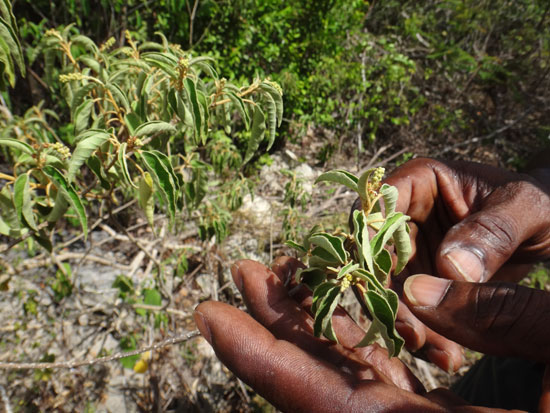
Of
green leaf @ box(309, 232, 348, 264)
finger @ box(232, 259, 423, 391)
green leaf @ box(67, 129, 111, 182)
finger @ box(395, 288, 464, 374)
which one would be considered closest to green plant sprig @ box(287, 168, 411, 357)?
green leaf @ box(309, 232, 348, 264)

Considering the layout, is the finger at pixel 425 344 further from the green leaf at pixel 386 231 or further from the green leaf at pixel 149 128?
the green leaf at pixel 149 128

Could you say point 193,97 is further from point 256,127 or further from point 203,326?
point 203,326

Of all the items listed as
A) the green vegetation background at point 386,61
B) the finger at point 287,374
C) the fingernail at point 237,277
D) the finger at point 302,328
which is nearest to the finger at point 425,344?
the finger at point 302,328

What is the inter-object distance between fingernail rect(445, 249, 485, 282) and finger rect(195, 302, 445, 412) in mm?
496

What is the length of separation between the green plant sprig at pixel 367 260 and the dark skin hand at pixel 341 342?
15 centimetres

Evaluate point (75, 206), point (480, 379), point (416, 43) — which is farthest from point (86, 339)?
point (416, 43)

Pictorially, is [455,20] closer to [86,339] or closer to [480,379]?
[480,379]

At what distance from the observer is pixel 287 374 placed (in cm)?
125

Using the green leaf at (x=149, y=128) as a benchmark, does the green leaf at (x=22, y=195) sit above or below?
below

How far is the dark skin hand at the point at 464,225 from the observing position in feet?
4.74

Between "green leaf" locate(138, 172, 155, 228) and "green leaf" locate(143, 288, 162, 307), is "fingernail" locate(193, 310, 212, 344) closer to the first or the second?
"green leaf" locate(138, 172, 155, 228)

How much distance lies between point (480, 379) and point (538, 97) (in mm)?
5818

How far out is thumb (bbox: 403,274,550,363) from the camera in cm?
109

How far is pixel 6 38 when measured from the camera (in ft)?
3.82
